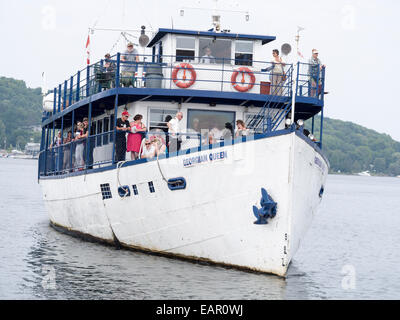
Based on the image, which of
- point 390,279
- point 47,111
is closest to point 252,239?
point 390,279

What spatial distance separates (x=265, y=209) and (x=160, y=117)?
5.22 m

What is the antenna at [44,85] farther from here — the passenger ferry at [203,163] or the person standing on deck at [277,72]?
the person standing on deck at [277,72]

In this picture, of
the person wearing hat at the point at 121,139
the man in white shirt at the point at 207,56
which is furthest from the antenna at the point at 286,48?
the person wearing hat at the point at 121,139

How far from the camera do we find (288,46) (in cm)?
1905

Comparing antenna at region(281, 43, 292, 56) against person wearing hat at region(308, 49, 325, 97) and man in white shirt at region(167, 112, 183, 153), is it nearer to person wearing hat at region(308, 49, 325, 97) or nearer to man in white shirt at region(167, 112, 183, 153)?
person wearing hat at region(308, 49, 325, 97)

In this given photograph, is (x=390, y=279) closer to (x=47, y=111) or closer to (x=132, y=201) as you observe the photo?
(x=132, y=201)

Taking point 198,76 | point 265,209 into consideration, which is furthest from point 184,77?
point 265,209

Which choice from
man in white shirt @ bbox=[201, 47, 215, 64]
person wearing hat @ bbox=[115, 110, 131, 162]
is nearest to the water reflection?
person wearing hat @ bbox=[115, 110, 131, 162]

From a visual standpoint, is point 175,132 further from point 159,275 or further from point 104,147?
point 159,275

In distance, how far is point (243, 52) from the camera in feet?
64.5

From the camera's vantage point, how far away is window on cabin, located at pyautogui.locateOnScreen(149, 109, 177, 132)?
60.2ft

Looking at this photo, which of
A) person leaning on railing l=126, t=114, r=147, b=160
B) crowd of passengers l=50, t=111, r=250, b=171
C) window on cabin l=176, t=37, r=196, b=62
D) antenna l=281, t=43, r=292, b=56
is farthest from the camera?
window on cabin l=176, t=37, r=196, b=62

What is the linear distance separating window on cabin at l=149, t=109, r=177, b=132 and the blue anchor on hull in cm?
481
